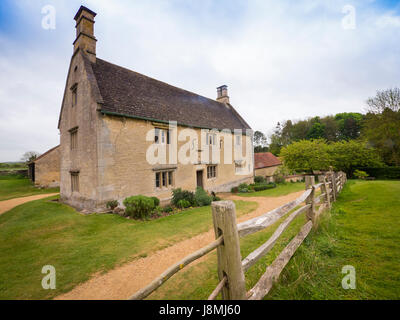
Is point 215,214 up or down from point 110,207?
up

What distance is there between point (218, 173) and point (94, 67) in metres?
13.5

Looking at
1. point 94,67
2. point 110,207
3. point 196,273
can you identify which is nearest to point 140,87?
point 94,67

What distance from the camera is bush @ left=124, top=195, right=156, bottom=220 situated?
9211mm

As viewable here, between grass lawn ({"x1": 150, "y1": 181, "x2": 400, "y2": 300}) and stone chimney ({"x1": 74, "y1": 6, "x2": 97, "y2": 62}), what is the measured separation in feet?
47.9

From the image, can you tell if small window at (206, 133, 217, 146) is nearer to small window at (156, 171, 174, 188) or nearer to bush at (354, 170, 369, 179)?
small window at (156, 171, 174, 188)

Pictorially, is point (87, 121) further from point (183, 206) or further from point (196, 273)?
point (196, 273)

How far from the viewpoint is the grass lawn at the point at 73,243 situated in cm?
438

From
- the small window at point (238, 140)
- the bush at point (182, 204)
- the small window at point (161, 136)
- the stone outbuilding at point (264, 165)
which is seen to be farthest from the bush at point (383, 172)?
the small window at point (161, 136)

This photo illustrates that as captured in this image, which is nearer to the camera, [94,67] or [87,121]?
[87,121]

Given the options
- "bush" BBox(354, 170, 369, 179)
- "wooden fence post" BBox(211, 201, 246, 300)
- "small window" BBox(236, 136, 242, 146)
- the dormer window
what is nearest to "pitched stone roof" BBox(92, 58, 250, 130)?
"small window" BBox(236, 136, 242, 146)

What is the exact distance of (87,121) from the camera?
11102mm

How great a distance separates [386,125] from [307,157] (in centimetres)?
1278

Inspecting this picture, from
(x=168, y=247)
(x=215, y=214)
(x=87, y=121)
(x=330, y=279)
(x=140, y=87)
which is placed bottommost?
(x=168, y=247)
